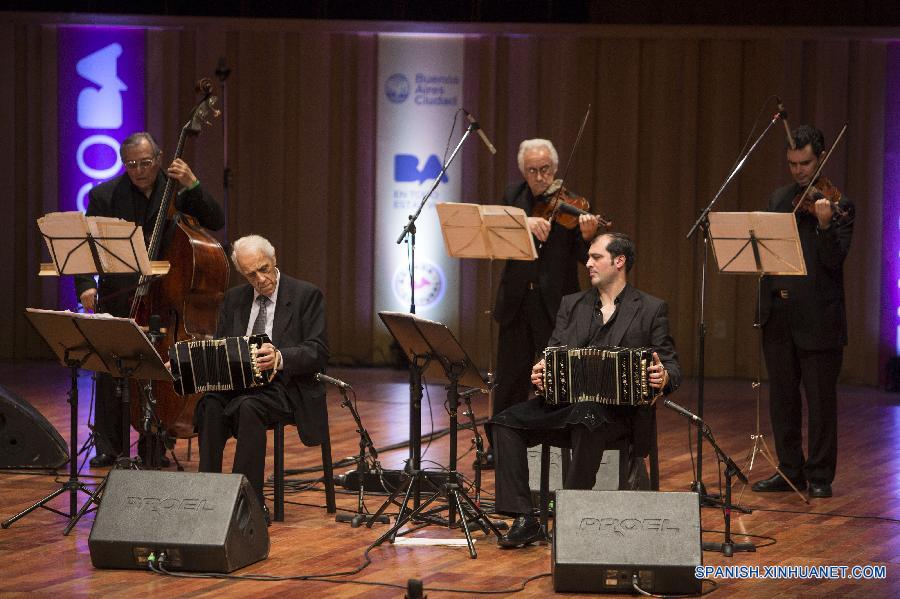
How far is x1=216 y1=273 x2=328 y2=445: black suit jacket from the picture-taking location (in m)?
5.59

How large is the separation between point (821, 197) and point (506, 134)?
17.3 ft

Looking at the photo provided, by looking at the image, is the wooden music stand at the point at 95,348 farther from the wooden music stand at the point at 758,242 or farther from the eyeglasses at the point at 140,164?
the wooden music stand at the point at 758,242

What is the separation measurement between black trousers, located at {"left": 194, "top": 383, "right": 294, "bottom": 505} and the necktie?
0.29 meters

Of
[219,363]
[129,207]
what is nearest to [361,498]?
[219,363]

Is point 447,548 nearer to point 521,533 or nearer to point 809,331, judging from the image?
point 521,533

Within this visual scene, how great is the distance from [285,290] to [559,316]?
126 centimetres

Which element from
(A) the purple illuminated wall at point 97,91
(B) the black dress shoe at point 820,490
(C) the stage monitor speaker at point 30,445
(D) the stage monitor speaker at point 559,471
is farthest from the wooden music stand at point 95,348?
(A) the purple illuminated wall at point 97,91

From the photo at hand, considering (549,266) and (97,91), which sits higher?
(97,91)

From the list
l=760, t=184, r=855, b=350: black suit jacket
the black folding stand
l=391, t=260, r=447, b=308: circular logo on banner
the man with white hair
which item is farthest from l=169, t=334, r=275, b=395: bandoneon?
l=391, t=260, r=447, b=308: circular logo on banner

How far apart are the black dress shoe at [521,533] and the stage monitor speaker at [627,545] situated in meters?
0.66

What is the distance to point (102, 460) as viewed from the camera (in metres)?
6.68

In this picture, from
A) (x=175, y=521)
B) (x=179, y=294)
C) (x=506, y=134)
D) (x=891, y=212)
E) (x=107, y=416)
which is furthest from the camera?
(x=506, y=134)

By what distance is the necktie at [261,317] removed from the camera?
573 centimetres

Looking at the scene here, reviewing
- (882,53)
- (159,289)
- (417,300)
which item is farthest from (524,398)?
(882,53)
